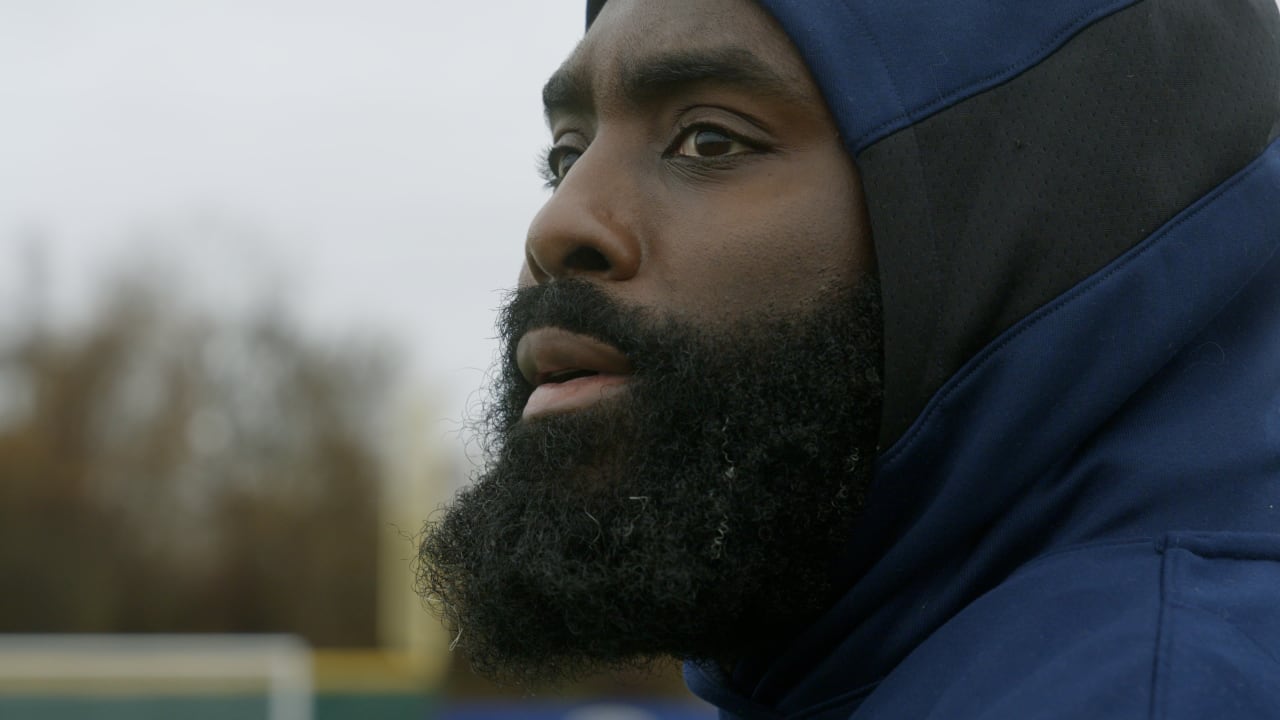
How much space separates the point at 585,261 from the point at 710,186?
20 cm

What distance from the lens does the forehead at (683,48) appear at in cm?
206

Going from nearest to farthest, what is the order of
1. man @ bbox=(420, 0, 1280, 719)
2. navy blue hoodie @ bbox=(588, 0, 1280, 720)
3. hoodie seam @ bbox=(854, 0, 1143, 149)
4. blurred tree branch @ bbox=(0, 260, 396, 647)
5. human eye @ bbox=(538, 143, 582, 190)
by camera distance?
navy blue hoodie @ bbox=(588, 0, 1280, 720) → man @ bbox=(420, 0, 1280, 719) → hoodie seam @ bbox=(854, 0, 1143, 149) → human eye @ bbox=(538, 143, 582, 190) → blurred tree branch @ bbox=(0, 260, 396, 647)

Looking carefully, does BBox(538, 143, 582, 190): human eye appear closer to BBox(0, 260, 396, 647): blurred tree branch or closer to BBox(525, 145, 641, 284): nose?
BBox(525, 145, 641, 284): nose

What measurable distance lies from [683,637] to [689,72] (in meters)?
0.79

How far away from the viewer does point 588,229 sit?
2.06 meters

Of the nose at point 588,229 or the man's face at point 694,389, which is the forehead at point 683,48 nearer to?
the man's face at point 694,389

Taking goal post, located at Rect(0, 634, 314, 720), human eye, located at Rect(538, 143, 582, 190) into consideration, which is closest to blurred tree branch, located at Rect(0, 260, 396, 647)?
goal post, located at Rect(0, 634, 314, 720)

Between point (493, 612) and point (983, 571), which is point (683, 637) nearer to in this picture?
point (493, 612)

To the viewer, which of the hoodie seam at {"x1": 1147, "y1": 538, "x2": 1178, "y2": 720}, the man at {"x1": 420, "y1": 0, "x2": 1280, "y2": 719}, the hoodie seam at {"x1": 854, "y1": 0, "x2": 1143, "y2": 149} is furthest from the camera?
the hoodie seam at {"x1": 854, "y1": 0, "x2": 1143, "y2": 149}

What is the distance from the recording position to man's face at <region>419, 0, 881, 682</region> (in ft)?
6.42

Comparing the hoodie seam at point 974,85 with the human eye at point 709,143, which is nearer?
the hoodie seam at point 974,85

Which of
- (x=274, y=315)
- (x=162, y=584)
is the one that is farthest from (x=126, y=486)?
(x=274, y=315)

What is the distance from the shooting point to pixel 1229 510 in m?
1.65

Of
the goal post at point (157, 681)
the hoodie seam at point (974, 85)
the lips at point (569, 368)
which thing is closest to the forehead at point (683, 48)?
the hoodie seam at point (974, 85)
